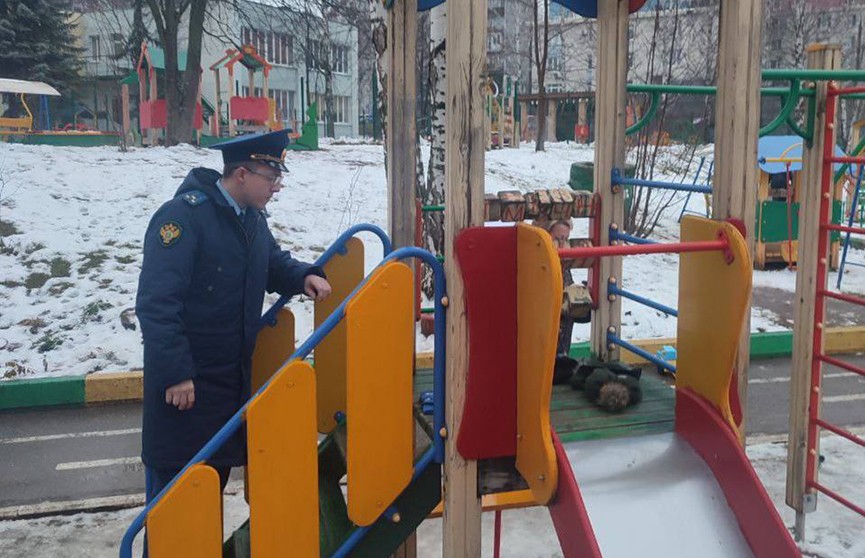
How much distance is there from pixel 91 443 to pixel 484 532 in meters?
2.91

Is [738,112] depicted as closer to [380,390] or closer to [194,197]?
[380,390]

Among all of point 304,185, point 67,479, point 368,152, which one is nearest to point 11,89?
A: point 368,152

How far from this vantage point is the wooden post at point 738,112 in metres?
2.68

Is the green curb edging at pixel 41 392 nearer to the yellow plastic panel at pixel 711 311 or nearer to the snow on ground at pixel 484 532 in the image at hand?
the snow on ground at pixel 484 532

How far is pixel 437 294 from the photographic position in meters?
2.52

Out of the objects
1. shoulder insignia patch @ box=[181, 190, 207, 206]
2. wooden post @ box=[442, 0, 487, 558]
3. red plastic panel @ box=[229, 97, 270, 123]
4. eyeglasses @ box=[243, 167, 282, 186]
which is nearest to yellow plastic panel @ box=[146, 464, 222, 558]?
wooden post @ box=[442, 0, 487, 558]

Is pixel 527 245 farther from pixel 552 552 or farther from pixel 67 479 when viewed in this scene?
pixel 67 479

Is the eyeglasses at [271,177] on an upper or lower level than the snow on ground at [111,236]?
upper

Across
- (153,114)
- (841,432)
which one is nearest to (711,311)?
(841,432)

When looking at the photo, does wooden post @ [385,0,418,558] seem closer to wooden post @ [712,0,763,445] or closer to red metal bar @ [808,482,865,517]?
wooden post @ [712,0,763,445]

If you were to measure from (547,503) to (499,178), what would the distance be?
39.4ft

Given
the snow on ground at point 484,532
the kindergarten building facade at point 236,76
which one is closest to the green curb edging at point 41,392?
the snow on ground at point 484,532

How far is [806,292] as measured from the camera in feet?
13.4

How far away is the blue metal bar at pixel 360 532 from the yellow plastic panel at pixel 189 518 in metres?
0.41
